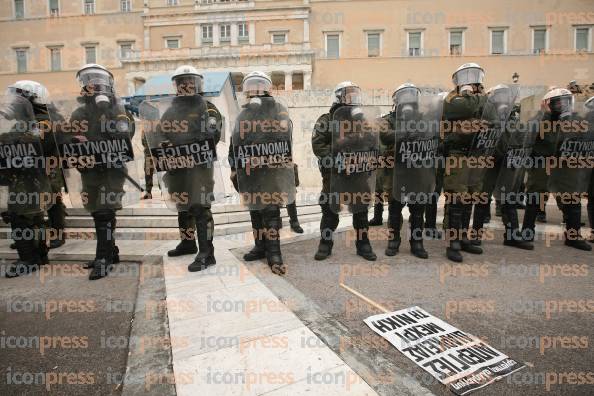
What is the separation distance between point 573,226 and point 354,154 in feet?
12.2

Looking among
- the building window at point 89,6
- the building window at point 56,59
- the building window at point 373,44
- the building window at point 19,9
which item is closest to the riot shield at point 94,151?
the building window at point 373,44

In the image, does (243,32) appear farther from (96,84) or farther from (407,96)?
(407,96)

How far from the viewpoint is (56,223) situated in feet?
17.5

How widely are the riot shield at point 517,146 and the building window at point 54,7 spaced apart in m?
45.9

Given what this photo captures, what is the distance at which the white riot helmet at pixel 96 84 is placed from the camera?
391cm

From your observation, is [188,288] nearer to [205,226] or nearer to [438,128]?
[205,226]

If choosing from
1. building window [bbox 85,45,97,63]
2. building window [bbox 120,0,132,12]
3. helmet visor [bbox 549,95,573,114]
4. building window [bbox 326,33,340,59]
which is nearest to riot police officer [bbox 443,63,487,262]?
→ helmet visor [bbox 549,95,573,114]

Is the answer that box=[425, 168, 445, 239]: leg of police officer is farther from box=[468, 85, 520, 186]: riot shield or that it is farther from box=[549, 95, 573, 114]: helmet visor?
box=[549, 95, 573, 114]: helmet visor

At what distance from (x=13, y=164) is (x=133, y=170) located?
4.35ft

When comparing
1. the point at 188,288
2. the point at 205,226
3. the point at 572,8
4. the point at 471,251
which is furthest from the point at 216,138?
the point at 572,8

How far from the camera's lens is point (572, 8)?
3253 centimetres

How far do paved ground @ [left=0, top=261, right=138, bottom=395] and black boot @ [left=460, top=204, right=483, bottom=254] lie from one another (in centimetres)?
423

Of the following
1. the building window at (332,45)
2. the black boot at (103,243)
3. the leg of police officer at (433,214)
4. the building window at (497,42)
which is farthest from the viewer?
the building window at (332,45)

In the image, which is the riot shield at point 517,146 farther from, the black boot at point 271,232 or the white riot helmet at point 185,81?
the white riot helmet at point 185,81
